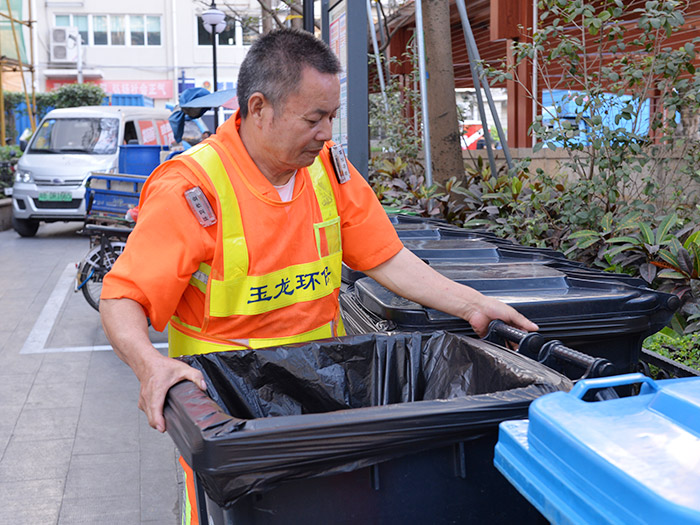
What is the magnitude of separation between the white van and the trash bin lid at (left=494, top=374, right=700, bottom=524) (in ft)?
40.1

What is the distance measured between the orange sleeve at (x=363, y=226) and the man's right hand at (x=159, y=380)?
83cm

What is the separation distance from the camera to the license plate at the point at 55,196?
498 inches

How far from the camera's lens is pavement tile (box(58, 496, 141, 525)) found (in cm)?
346

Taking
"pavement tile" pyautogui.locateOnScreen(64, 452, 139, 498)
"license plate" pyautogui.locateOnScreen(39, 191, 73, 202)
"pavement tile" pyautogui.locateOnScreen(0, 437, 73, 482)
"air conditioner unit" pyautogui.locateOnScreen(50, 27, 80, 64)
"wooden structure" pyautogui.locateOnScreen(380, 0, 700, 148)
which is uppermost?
"air conditioner unit" pyautogui.locateOnScreen(50, 27, 80, 64)

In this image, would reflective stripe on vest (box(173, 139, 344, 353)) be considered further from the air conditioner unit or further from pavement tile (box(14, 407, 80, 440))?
the air conditioner unit

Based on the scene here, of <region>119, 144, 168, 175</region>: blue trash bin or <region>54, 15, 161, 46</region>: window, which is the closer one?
<region>119, 144, 168, 175</region>: blue trash bin

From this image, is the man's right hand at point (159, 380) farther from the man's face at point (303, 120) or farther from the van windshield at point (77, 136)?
the van windshield at point (77, 136)

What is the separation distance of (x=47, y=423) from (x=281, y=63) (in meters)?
3.42

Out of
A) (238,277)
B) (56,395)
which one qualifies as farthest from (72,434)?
(238,277)

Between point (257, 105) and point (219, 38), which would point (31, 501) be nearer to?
point (257, 105)

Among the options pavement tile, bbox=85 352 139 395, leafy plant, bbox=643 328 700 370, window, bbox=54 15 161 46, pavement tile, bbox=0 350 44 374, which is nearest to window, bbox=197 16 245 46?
window, bbox=54 15 161 46

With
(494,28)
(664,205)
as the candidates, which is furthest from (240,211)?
(494,28)

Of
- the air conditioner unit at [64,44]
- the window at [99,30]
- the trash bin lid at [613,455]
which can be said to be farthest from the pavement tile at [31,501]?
the window at [99,30]

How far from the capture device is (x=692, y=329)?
12.5ft
